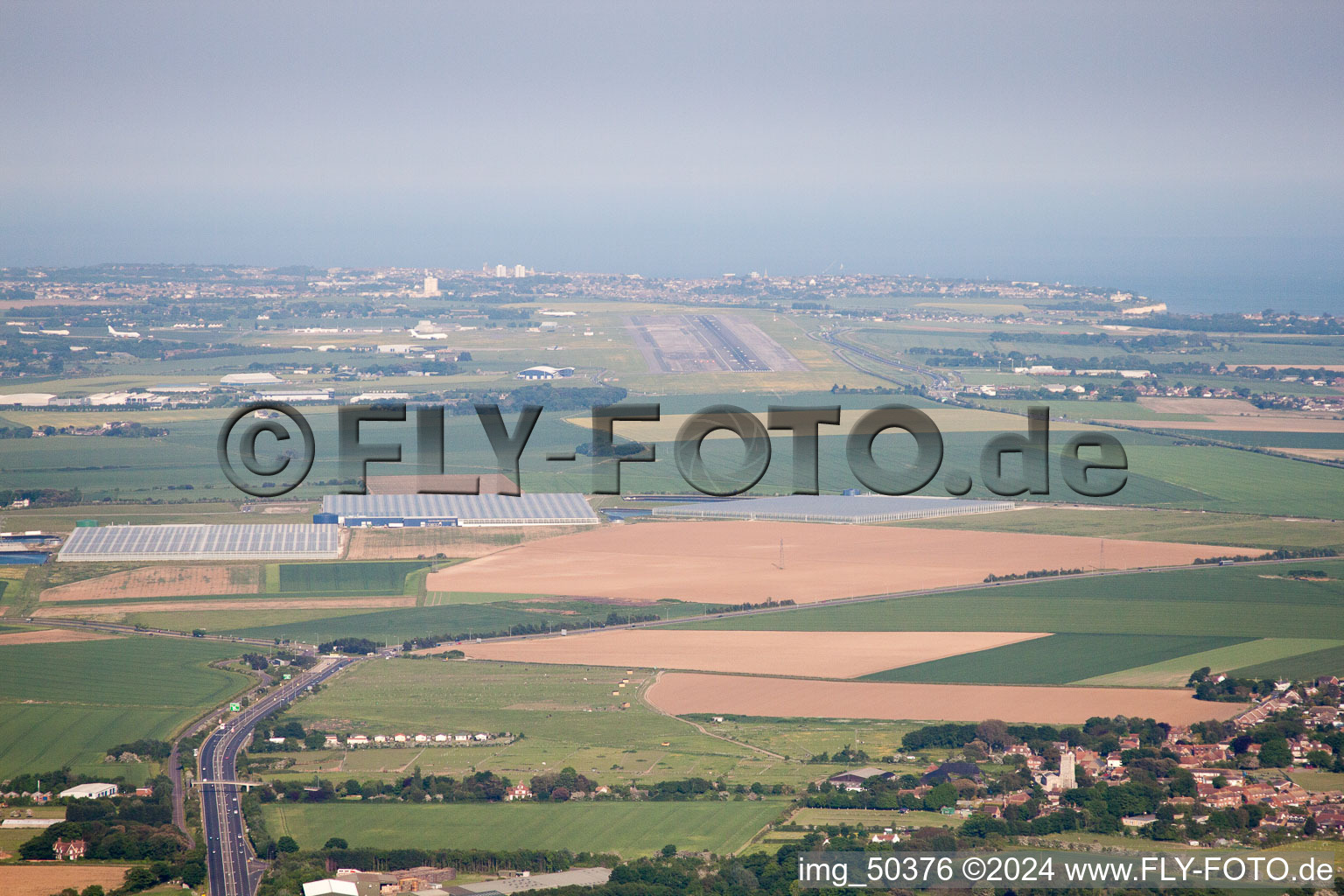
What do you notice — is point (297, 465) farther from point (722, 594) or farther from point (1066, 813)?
point (1066, 813)

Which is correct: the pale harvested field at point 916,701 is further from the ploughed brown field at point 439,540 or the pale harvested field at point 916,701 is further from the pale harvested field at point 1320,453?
the pale harvested field at point 1320,453

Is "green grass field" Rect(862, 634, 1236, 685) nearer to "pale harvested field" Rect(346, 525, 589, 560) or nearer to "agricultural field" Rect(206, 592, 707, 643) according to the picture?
"agricultural field" Rect(206, 592, 707, 643)

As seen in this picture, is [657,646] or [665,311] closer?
[657,646]

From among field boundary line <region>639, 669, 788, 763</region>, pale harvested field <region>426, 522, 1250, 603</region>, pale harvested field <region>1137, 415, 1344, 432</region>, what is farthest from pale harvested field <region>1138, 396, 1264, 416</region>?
field boundary line <region>639, 669, 788, 763</region>

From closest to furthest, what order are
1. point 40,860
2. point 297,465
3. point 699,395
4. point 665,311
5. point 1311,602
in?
point 40,860
point 1311,602
point 297,465
point 699,395
point 665,311

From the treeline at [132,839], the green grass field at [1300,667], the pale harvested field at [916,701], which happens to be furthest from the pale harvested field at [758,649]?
the treeline at [132,839]

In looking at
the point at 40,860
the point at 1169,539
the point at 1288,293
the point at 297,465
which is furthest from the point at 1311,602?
the point at 1288,293

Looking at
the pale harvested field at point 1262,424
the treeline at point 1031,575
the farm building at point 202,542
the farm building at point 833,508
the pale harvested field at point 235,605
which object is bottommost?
the pale harvested field at point 235,605
